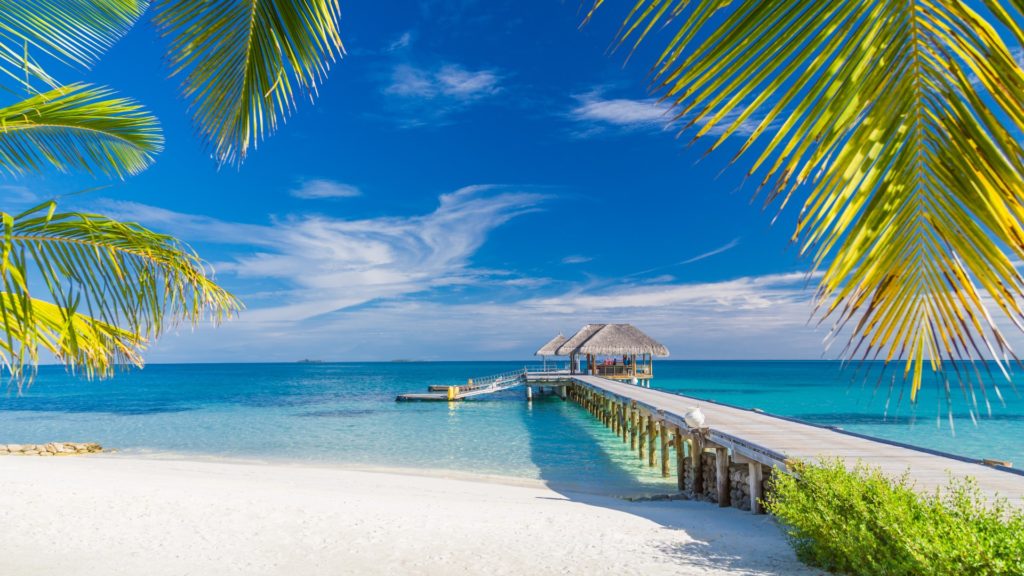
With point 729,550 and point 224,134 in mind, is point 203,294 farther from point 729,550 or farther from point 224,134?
point 729,550

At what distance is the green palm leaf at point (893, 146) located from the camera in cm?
113

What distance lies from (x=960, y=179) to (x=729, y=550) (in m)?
7.00

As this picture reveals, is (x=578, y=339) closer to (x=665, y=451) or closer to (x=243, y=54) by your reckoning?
(x=665, y=451)

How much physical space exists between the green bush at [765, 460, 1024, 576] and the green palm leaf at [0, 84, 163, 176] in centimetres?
566

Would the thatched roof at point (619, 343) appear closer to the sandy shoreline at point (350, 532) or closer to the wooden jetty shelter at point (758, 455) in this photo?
the wooden jetty shelter at point (758, 455)

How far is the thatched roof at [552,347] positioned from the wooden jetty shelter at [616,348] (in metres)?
1.45

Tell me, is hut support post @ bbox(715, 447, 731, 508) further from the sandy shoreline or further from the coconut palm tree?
the coconut palm tree

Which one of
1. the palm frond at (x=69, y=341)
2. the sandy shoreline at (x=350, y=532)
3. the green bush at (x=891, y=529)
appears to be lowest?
Answer: the sandy shoreline at (x=350, y=532)

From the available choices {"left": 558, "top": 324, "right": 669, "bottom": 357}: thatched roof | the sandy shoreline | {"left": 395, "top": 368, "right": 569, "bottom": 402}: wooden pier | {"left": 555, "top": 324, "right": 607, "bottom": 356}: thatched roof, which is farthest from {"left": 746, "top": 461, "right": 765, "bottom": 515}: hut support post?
{"left": 555, "top": 324, "right": 607, "bottom": 356}: thatched roof

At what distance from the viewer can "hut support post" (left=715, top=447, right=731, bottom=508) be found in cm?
1104

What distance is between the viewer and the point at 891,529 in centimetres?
516

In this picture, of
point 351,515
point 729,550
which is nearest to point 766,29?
point 729,550

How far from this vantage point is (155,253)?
3092mm

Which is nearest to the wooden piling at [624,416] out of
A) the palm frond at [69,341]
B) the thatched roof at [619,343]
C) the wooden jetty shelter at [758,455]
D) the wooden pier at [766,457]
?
the wooden jetty shelter at [758,455]
